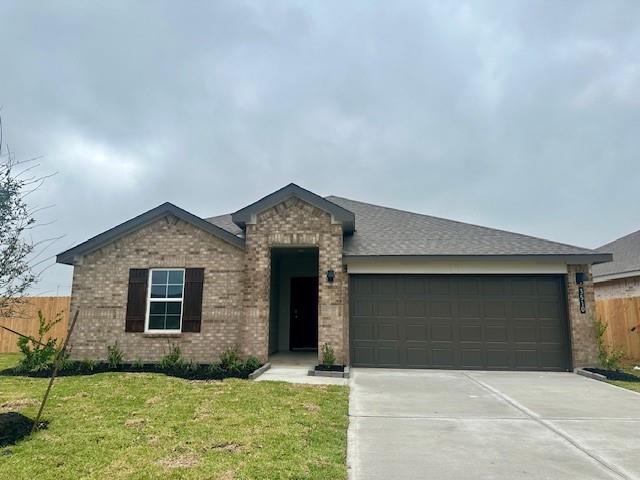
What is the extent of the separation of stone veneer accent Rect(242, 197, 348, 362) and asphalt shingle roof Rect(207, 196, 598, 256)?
0.71m

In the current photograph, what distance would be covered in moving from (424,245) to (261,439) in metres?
7.65

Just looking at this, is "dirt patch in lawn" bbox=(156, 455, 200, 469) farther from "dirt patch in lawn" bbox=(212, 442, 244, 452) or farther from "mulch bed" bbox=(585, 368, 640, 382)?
"mulch bed" bbox=(585, 368, 640, 382)

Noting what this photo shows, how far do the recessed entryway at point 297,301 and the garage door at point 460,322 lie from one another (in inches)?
124

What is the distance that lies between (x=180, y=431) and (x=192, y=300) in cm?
597

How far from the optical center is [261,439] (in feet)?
15.7

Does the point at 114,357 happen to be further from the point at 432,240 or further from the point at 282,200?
the point at 432,240

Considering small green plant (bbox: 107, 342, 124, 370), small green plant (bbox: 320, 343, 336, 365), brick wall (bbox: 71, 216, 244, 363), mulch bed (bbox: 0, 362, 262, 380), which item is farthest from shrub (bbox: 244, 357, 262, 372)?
small green plant (bbox: 107, 342, 124, 370)

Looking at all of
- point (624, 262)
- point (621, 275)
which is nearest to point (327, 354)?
point (621, 275)

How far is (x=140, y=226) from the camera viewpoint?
11312mm

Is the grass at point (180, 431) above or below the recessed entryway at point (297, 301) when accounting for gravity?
below

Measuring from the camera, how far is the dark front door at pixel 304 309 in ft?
45.6

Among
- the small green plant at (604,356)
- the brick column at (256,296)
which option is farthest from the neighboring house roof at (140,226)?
the small green plant at (604,356)

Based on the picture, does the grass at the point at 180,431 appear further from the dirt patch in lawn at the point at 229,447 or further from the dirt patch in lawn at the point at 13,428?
the dirt patch in lawn at the point at 13,428

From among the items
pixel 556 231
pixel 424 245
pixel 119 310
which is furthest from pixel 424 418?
pixel 556 231
